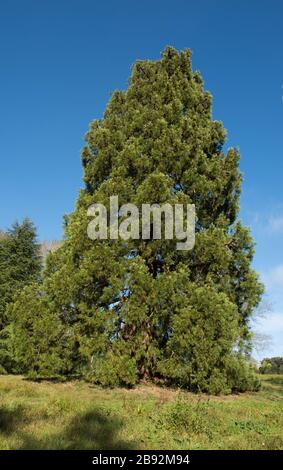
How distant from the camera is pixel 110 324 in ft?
46.6

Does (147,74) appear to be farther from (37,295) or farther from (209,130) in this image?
(37,295)

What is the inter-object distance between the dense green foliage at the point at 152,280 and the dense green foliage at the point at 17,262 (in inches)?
459

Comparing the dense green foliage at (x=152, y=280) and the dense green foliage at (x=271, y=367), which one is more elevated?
the dense green foliage at (x=152, y=280)

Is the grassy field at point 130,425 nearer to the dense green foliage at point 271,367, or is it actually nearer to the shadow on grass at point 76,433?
the shadow on grass at point 76,433

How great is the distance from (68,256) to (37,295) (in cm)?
181

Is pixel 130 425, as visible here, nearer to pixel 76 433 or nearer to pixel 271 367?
pixel 76 433

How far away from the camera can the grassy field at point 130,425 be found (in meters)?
6.85

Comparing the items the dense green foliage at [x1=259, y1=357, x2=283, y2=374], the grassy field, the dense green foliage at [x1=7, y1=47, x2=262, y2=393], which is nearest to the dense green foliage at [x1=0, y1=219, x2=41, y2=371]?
the dense green foliage at [x1=7, y1=47, x2=262, y2=393]

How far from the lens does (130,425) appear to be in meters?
8.15

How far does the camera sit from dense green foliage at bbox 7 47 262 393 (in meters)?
13.8

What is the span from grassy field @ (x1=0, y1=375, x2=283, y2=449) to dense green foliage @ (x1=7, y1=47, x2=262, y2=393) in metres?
2.54

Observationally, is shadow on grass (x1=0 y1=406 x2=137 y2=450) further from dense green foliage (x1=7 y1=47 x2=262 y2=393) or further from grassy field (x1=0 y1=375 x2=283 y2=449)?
dense green foliage (x1=7 y1=47 x2=262 y2=393)

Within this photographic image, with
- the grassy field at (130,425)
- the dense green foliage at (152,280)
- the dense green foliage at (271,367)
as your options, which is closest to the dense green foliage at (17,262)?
the dense green foliage at (152,280)

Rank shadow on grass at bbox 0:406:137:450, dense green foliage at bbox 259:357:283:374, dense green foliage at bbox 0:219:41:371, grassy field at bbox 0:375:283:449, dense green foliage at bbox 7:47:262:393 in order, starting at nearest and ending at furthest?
1. shadow on grass at bbox 0:406:137:450
2. grassy field at bbox 0:375:283:449
3. dense green foliage at bbox 7:47:262:393
4. dense green foliage at bbox 0:219:41:371
5. dense green foliage at bbox 259:357:283:374
